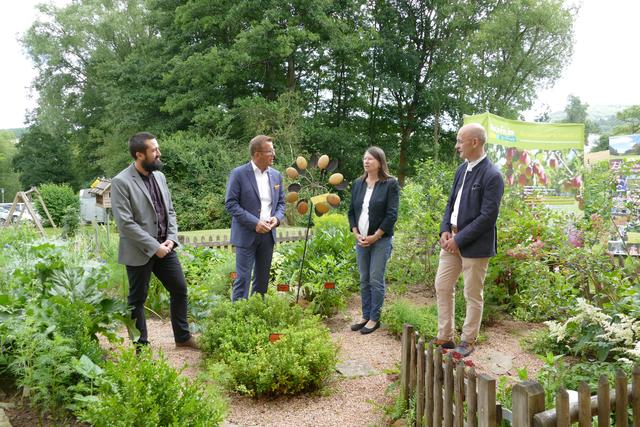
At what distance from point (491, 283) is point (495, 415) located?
3.24 metres

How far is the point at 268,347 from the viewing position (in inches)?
145

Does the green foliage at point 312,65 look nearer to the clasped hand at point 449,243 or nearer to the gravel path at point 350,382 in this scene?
the gravel path at point 350,382

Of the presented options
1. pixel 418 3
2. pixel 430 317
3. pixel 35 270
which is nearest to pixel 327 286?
pixel 430 317

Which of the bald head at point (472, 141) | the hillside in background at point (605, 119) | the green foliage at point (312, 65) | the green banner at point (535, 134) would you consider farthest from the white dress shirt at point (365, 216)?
the hillside in background at point (605, 119)

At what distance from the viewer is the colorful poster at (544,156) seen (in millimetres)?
8594

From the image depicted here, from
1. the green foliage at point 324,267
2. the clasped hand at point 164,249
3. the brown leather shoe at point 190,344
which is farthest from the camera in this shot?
the green foliage at point 324,267

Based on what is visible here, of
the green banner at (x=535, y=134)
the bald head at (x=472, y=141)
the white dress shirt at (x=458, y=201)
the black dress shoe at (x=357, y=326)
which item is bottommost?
the black dress shoe at (x=357, y=326)

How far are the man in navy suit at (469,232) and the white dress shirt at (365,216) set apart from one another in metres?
0.86

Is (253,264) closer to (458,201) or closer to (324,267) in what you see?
(324,267)

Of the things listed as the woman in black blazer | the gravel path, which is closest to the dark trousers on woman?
the woman in black blazer

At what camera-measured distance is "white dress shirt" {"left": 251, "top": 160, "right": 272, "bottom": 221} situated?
4727 millimetres

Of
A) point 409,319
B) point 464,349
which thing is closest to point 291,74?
point 409,319

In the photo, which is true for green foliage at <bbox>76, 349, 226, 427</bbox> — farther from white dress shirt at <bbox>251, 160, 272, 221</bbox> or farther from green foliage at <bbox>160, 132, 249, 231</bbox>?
green foliage at <bbox>160, 132, 249, 231</bbox>

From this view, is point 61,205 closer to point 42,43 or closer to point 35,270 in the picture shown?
point 42,43
